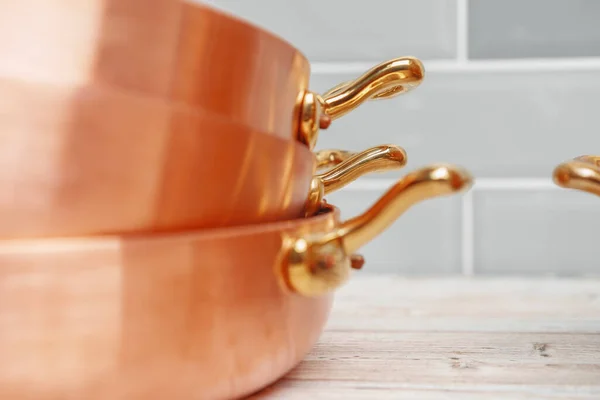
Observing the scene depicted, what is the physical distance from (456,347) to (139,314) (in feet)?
0.73

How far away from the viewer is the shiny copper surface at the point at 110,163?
6.9 inches

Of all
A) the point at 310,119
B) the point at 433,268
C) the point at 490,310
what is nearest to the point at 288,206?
the point at 310,119

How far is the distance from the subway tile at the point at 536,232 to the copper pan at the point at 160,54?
1.38 feet

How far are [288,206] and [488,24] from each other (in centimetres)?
43

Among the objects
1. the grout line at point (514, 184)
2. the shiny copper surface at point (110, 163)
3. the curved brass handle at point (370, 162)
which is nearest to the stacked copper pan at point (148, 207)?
the shiny copper surface at point (110, 163)

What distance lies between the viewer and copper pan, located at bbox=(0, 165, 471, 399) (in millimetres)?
176

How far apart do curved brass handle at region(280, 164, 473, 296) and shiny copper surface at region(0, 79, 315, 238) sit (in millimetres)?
34

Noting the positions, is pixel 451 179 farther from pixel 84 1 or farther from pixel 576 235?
pixel 576 235

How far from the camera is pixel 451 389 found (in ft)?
0.88

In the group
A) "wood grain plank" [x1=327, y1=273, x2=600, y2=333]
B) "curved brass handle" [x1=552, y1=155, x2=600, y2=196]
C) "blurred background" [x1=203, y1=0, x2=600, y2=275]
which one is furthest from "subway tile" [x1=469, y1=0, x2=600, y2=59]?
"curved brass handle" [x1=552, y1=155, x2=600, y2=196]

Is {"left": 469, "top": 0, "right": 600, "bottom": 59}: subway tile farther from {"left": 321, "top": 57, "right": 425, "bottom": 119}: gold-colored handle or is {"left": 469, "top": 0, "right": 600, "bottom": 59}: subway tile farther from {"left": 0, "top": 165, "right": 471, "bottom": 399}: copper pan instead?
{"left": 0, "top": 165, "right": 471, "bottom": 399}: copper pan

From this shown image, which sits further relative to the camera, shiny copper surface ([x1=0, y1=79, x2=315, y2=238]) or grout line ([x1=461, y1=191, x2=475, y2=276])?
grout line ([x1=461, y1=191, x2=475, y2=276])

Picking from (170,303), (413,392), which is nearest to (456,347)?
(413,392)

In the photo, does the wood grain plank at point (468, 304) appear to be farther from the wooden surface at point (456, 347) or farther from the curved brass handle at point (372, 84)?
the curved brass handle at point (372, 84)
